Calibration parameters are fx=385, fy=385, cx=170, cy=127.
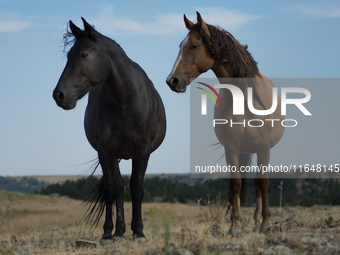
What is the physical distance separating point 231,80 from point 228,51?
47cm

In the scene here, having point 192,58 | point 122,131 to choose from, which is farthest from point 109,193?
point 192,58

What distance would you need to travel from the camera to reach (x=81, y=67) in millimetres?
5734

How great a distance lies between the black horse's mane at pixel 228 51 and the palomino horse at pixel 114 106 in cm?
137

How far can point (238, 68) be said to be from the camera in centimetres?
625

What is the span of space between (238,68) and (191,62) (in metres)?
0.83

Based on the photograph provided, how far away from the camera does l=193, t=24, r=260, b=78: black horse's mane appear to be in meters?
6.06

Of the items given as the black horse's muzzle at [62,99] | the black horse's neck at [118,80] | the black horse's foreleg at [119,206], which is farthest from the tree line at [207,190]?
the black horse's muzzle at [62,99]

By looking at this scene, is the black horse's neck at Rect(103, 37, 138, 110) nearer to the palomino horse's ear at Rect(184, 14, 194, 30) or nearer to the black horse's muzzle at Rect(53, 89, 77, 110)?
the black horse's muzzle at Rect(53, 89, 77, 110)

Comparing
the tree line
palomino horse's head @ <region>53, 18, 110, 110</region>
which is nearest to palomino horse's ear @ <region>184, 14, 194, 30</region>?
palomino horse's head @ <region>53, 18, 110, 110</region>

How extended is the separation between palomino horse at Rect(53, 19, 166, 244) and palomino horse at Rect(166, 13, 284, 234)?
875 mm

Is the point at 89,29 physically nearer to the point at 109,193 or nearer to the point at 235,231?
the point at 109,193

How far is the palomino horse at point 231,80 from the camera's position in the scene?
5.97 meters

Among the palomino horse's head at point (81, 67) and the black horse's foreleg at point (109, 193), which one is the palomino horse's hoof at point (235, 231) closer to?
the black horse's foreleg at point (109, 193)

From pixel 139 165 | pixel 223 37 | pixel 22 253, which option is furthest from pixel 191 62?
pixel 22 253
